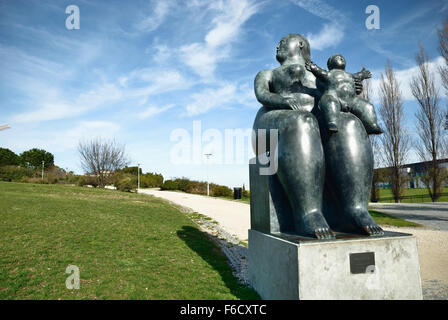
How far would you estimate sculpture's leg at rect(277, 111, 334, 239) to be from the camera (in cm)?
265

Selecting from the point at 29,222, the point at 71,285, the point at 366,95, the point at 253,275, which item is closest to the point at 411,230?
the point at 253,275

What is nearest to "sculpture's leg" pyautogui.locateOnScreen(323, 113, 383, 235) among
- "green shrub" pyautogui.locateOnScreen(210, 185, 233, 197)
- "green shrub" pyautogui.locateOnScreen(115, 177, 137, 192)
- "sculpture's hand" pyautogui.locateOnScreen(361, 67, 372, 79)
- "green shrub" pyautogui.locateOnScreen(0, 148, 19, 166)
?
"sculpture's hand" pyautogui.locateOnScreen(361, 67, 372, 79)

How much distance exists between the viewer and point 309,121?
2.72 m

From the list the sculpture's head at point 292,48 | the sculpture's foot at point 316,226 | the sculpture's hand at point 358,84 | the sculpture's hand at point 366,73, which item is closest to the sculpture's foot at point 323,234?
the sculpture's foot at point 316,226

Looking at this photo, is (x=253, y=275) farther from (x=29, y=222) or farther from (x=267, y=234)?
(x=29, y=222)

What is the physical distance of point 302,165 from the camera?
265 cm

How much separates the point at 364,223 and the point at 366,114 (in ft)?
3.90

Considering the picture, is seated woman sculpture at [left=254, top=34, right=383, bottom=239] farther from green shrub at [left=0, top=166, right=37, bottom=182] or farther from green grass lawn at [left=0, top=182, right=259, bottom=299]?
green shrub at [left=0, top=166, right=37, bottom=182]

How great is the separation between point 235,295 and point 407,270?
6.34 feet

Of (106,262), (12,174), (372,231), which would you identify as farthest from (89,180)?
(372,231)

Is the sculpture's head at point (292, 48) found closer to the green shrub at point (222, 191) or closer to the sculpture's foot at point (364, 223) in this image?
the sculpture's foot at point (364, 223)

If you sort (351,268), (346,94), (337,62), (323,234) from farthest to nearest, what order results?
(337,62) → (346,94) → (323,234) → (351,268)

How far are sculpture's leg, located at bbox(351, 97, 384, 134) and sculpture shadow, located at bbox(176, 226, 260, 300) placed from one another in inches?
91.2

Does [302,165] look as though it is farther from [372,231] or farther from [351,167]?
[372,231]
